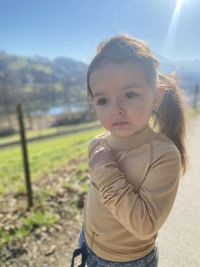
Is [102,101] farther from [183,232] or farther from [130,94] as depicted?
[183,232]

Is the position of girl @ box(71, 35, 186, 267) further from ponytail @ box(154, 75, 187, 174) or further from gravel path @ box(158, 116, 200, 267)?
gravel path @ box(158, 116, 200, 267)

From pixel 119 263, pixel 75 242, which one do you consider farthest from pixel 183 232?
pixel 119 263

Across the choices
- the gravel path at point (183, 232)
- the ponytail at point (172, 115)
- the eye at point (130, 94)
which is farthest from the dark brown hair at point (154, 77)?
the gravel path at point (183, 232)

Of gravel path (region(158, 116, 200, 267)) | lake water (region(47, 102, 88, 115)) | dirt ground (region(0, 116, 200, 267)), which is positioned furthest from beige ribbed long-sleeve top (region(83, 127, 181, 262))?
lake water (region(47, 102, 88, 115))

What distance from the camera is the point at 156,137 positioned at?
1716mm

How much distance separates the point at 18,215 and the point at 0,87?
113m

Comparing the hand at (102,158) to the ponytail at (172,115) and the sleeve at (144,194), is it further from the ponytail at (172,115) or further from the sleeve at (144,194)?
the ponytail at (172,115)

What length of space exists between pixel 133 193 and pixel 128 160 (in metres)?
0.17

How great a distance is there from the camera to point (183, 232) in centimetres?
367

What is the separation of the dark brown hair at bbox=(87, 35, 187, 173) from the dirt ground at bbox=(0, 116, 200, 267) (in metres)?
1.61

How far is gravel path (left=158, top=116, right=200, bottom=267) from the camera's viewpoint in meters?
3.21

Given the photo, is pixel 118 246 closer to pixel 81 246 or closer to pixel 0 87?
pixel 81 246

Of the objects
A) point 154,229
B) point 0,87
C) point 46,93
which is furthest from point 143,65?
point 46,93

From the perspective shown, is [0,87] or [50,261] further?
[0,87]
